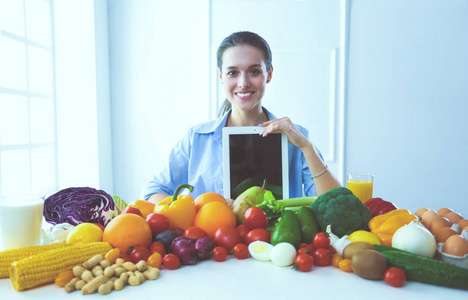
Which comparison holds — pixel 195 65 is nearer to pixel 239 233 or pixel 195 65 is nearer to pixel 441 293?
pixel 239 233

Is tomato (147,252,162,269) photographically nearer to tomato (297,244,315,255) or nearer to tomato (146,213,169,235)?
tomato (146,213,169,235)

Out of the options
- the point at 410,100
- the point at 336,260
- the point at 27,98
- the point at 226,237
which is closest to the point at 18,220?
the point at 226,237

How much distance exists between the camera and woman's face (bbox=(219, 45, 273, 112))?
61.4 inches

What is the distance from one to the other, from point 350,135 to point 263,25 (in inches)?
41.2

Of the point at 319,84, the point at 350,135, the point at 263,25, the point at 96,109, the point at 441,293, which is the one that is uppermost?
the point at 263,25

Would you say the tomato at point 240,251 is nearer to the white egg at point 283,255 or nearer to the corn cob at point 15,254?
the white egg at point 283,255

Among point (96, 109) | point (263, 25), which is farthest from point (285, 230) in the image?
point (263, 25)

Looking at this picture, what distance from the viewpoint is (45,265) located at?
2.31 feet

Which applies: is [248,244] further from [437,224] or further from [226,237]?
[437,224]

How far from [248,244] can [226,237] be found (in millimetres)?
63

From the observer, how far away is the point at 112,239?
818 millimetres

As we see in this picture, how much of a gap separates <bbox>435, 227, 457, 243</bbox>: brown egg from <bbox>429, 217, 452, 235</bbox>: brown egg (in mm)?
41

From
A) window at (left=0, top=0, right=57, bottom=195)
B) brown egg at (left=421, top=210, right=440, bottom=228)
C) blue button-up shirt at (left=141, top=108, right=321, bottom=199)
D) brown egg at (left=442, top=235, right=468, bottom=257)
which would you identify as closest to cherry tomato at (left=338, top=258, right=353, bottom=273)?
brown egg at (left=442, top=235, right=468, bottom=257)

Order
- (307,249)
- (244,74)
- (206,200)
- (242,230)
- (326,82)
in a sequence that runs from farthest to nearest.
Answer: (326,82)
(244,74)
(206,200)
(242,230)
(307,249)
